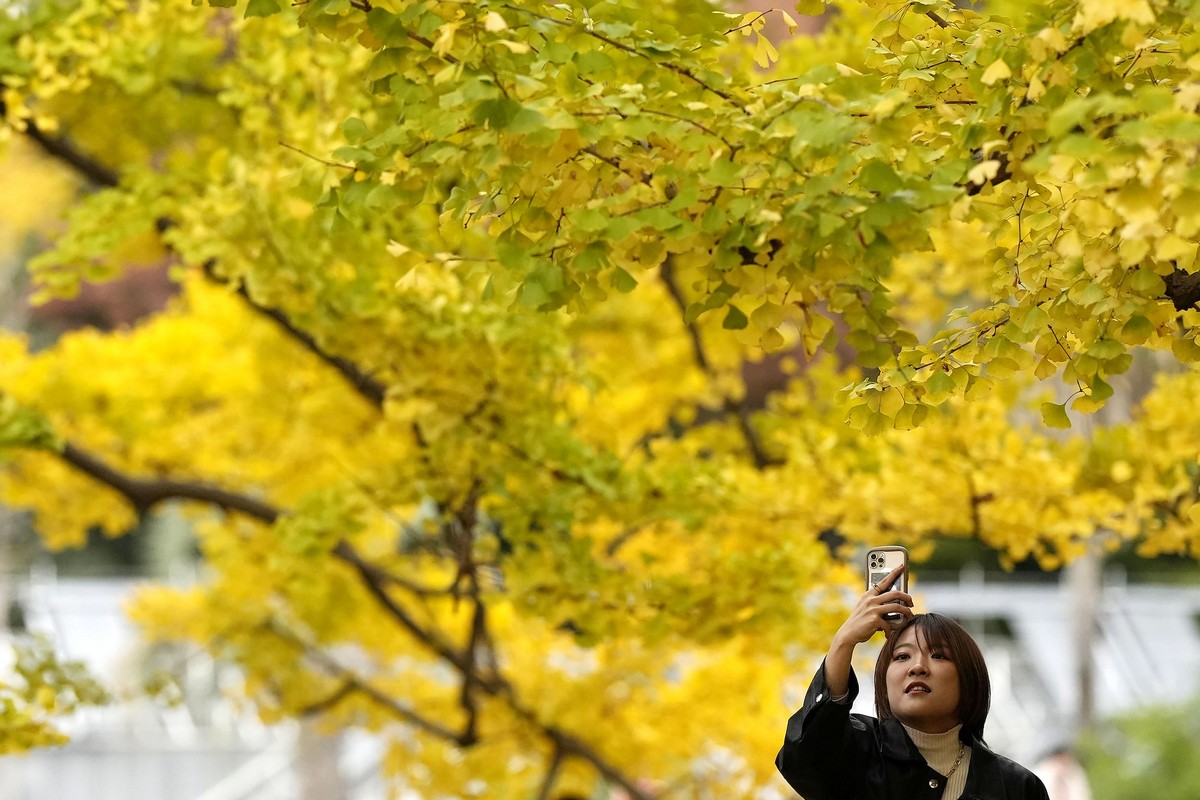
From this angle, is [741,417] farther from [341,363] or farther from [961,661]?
[961,661]

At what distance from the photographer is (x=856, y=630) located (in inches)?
102

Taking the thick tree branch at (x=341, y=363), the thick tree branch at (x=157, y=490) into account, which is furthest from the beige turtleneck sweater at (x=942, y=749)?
the thick tree branch at (x=157, y=490)

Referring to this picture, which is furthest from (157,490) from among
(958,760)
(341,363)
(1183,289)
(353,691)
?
Answer: (1183,289)

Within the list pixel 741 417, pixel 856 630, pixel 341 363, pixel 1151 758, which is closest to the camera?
pixel 856 630

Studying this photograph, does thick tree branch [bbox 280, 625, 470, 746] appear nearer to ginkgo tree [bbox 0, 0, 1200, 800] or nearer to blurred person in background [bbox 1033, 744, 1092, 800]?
ginkgo tree [bbox 0, 0, 1200, 800]

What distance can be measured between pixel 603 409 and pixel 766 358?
402 centimetres

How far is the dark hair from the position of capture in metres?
2.76

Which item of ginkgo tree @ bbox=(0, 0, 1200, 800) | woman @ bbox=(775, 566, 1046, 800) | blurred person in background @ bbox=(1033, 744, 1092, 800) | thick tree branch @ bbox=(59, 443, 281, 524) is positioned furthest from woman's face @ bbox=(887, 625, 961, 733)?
blurred person in background @ bbox=(1033, 744, 1092, 800)

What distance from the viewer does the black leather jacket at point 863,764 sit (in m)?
2.63

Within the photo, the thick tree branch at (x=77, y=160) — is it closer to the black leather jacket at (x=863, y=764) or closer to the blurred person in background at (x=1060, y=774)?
the black leather jacket at (x=863, y=764)

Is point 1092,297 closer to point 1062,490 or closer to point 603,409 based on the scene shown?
point 1062,490

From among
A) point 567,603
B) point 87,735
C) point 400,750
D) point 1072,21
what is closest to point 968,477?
point 567,603

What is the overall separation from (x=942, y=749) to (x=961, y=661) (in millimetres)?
165

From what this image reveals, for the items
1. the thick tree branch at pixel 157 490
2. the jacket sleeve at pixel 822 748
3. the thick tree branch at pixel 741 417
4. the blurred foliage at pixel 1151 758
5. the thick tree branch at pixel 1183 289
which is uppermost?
the thick tree branch at pixel 1183 289
